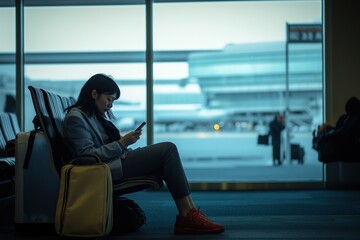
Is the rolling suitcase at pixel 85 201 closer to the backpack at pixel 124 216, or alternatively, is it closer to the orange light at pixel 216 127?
the backpack at pixel 124 216

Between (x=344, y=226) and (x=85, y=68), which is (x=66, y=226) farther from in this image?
(x=85, y=68)

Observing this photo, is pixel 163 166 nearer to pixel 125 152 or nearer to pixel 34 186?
pixel 125 152

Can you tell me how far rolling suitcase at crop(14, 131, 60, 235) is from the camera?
2.80 meters

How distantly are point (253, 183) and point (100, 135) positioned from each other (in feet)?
10.3

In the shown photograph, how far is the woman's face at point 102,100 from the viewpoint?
276cm

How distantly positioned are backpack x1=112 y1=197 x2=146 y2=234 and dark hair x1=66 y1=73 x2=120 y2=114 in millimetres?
615

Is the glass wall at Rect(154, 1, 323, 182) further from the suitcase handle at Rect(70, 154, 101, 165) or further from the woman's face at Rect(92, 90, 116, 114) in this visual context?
the suitcase handle at Rect(70, 154, 101, 165)

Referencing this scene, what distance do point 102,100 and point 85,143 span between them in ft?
1.00

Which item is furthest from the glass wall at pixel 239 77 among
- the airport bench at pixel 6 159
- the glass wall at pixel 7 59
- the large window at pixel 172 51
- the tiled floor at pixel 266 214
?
the airport bench at pixel 6 159

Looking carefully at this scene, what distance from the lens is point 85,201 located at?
8.05 ft

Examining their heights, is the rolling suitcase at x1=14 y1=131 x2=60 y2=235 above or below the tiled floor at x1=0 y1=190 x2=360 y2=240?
above

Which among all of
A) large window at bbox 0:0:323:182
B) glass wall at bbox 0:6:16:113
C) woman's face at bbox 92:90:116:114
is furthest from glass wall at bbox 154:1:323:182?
woman's face at bbox 92:90:116:114

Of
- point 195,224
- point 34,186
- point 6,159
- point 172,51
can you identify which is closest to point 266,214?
point 195,224

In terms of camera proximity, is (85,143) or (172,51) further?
(172,51)
